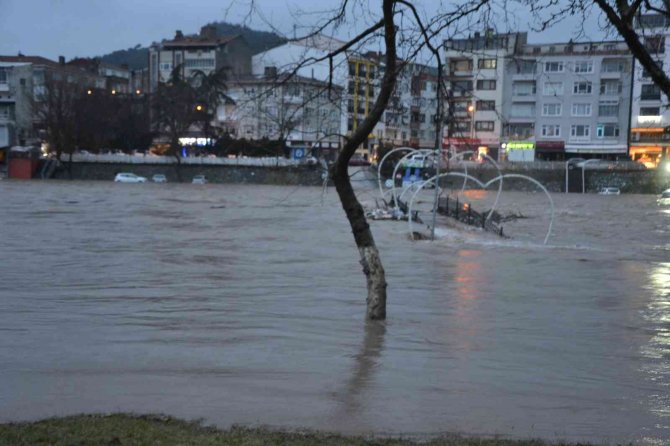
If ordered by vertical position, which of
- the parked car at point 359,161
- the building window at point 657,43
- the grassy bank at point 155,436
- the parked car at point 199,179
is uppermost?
the building window at point 657,43

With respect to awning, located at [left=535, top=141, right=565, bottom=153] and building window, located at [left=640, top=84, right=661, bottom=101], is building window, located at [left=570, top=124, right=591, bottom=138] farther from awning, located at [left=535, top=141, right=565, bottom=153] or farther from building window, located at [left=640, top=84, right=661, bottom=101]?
building window, located at [left=640, top=84, right=661, bottom=101]

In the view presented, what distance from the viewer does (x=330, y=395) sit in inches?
279

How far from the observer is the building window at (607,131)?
85.6 metres

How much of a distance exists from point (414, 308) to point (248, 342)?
13.9 ft

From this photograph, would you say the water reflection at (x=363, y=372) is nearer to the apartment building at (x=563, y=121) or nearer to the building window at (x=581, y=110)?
the apartment building at (x=563, y=121)

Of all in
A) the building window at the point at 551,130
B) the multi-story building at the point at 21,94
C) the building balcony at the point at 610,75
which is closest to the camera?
the building balcony at the point at 610,75

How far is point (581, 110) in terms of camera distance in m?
86.2

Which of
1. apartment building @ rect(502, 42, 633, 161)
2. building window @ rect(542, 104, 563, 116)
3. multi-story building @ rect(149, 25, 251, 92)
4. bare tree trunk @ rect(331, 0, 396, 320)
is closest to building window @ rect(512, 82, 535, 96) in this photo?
apartment building @ rect(502, 42, 633, 161)

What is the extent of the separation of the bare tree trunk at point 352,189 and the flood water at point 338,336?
2.16 ft

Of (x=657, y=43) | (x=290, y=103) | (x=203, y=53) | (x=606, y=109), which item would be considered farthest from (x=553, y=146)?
(x=290, y=103)

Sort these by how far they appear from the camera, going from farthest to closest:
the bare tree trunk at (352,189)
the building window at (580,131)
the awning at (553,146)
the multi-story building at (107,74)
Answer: the multi-story building at (107,74) → the awning at (553,146) → the building window at (580,131) → the bare tree trunk at (352,189)

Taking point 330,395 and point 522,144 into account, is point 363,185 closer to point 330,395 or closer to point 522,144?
point 522,144

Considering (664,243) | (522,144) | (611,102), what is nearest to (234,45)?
(522,144)

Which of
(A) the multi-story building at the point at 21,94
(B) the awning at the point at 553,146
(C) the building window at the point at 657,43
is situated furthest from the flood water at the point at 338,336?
(A) the multi-story building at the point at 21,94
